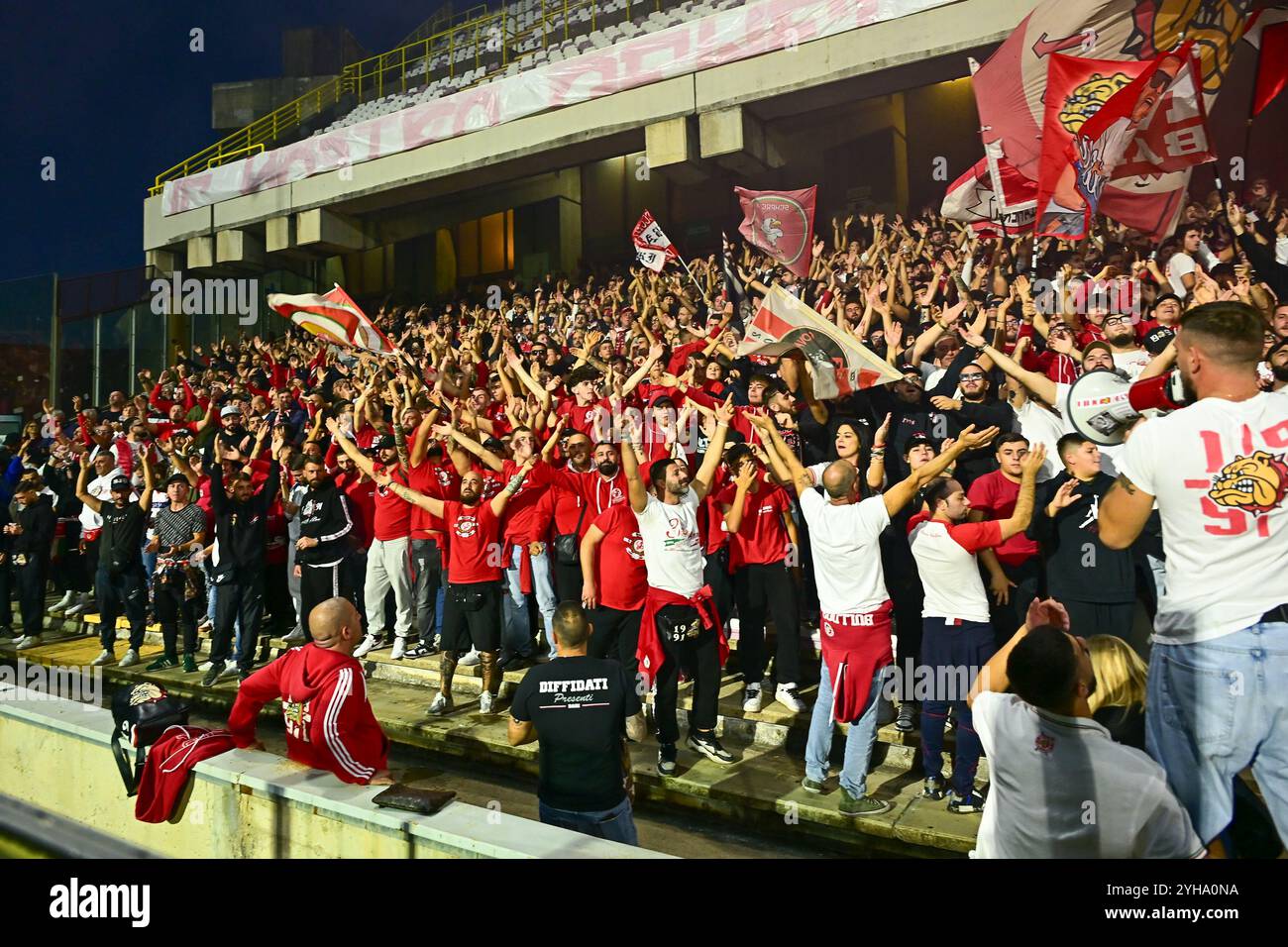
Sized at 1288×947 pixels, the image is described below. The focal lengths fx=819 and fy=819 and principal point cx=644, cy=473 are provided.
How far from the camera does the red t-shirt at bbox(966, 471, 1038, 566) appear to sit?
5.09 metres

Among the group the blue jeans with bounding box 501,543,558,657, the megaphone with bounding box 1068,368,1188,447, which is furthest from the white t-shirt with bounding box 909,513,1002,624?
the blue jeans with bounding box 501,543,558,657

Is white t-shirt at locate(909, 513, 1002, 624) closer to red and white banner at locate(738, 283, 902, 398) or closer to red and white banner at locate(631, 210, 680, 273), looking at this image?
red and white banner at locate(738, 283, 902, 398)

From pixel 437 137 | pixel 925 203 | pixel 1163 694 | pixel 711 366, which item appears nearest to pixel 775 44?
pixel 925 203

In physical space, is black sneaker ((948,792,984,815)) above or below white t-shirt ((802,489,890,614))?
below

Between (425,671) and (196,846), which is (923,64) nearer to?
(425,671)

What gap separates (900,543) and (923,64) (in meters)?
11.5

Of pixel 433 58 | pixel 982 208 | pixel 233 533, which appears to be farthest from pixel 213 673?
pixel 433 58

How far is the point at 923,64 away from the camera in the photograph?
14047 mm

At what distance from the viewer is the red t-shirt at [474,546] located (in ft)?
22.4

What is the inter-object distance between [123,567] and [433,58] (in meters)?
21.6

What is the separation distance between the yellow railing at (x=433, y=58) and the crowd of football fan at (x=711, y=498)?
13.8 metres

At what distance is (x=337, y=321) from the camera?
1048cm

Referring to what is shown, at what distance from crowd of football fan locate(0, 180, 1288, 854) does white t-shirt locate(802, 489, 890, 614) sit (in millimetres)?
33

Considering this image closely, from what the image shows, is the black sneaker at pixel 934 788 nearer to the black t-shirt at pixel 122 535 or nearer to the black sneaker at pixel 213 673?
the black sneaker at pixel 213 673
